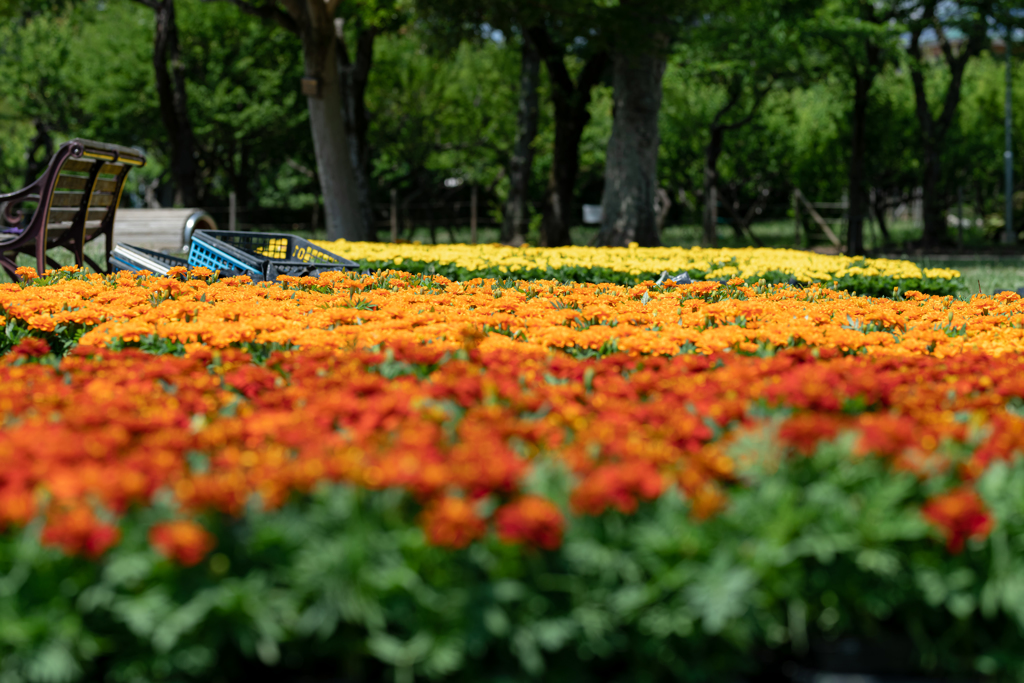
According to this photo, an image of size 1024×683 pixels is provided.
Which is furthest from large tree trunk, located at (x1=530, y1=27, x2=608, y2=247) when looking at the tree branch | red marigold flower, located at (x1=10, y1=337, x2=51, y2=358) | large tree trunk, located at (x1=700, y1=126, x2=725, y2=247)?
red marigold flower, located at (x1=10, y1=337, x2=51, y2=358)

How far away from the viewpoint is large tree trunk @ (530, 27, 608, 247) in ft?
58.4

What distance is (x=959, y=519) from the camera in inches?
84.7

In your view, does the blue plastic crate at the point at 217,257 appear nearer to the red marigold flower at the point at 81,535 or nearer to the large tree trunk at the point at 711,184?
the red marigold flower at the point at 81,535

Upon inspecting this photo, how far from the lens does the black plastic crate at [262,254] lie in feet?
22.4

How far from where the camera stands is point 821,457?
2.39 metres

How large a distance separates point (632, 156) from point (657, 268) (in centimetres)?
742

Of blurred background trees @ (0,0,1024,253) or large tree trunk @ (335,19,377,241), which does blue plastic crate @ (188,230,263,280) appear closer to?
large tree trunk @ (335,19,377,241)

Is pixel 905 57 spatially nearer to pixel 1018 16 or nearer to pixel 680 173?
pixel 1018 16

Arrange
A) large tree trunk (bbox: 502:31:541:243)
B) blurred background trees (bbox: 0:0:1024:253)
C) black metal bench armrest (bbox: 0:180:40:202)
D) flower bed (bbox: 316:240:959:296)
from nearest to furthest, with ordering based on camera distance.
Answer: black metal bench armrest (bbox: 0:180:40:202) < flower bed (bbox: 316:240:959:296) < large tree trunk (bbox: 502:31:541:243) < blurred background trees (bbox: 0:0:1024:253)

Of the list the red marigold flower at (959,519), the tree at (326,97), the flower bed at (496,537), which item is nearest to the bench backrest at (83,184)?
the flower bed at (496,537)

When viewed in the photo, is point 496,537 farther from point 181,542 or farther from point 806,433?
point 806,433

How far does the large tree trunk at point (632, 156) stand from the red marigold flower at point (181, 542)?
13.5 metres

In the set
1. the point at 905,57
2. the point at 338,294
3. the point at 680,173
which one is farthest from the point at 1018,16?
the point at 338,294

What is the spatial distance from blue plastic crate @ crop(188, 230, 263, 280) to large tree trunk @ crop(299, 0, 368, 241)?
6712mm
